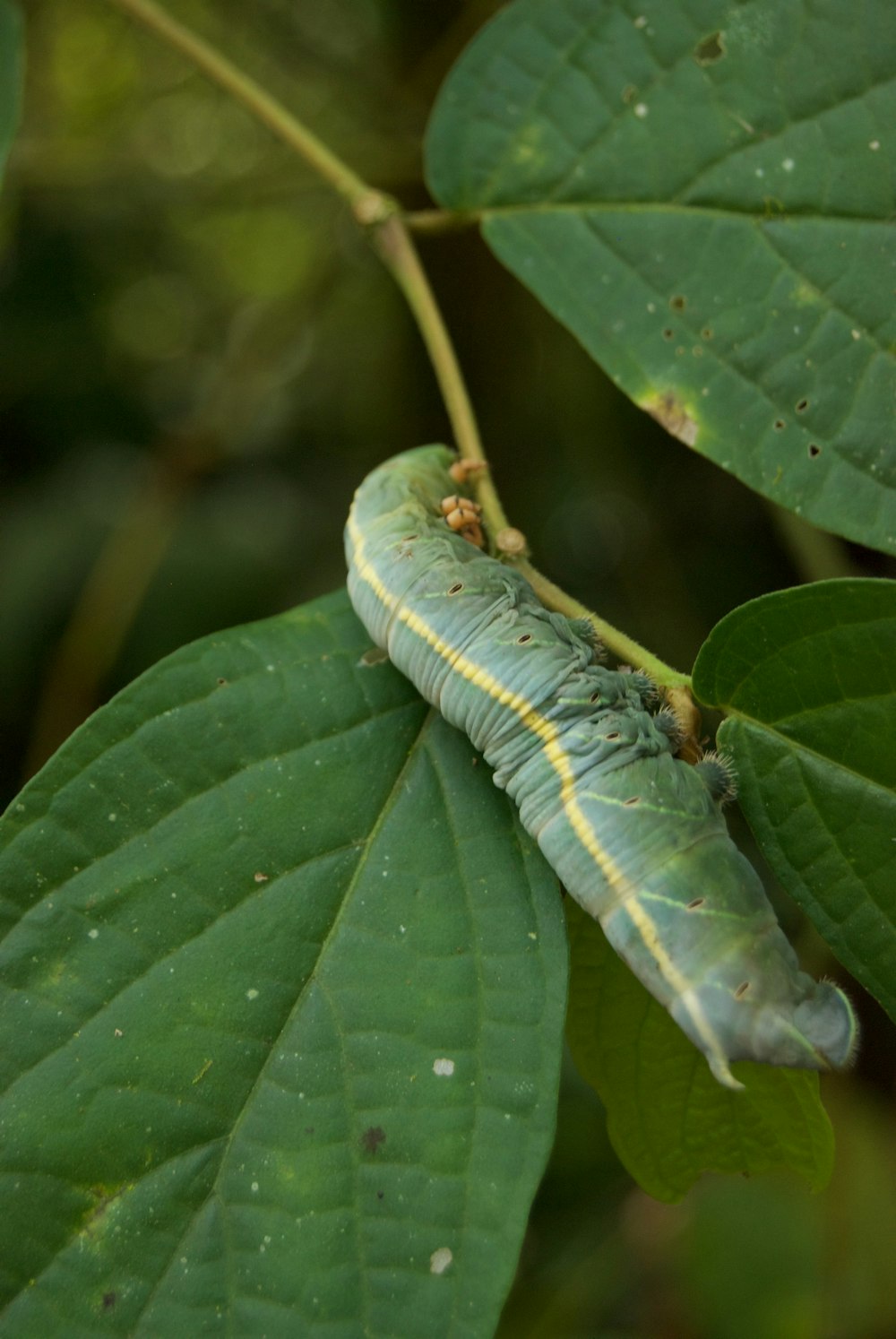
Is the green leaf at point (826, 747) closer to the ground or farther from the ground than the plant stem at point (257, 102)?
closer to the ground

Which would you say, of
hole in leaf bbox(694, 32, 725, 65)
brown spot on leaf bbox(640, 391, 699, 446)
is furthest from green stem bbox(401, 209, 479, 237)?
brown spot on leaf bbox(640, 391, 699, 446)

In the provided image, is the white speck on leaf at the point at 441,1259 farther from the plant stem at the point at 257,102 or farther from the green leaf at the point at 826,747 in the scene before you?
the plant stem at the point at 257,102

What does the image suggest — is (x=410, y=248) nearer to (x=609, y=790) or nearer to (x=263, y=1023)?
(x=609, y=790)

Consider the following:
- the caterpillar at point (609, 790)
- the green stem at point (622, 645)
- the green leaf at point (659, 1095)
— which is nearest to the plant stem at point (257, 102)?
the caterpillar at point (609, 790)

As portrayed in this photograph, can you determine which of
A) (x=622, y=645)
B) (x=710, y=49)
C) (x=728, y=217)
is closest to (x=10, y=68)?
(x=710, y=49)

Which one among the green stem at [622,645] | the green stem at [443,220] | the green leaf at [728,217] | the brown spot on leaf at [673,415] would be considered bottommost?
the green stem at [622,645]

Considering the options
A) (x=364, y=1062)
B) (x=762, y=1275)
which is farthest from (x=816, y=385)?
(x=762, y=1275)

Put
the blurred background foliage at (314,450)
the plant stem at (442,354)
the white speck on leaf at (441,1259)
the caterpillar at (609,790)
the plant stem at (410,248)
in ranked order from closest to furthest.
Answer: the white speck on leaf at (441,1259), the caterpillar at (609,790), the plant stem at (410,248), the plant stem at (442,354), the blurred background foliage at (314,450)
